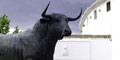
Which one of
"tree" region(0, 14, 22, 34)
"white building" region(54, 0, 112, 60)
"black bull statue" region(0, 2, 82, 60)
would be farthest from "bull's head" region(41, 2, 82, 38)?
"tree" region(0, 14, 22, 34)

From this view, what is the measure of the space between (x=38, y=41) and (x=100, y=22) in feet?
43.6

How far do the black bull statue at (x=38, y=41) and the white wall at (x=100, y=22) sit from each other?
11.1 meters

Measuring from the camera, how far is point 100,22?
1611cm

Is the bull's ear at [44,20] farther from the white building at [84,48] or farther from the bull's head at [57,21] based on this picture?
the white building at [84,48]

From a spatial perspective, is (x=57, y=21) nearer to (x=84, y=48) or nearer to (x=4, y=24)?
(x=84, y=48)

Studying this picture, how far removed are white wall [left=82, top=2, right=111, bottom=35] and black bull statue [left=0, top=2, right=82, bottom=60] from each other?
11.1 meters

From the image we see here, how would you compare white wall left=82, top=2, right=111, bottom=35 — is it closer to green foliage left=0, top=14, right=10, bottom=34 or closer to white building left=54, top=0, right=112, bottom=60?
white building left=54, top=0, right=112, bottom=60

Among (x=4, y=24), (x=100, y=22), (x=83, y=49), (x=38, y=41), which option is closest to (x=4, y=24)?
(x=4, y=24)

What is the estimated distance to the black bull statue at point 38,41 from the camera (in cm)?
314

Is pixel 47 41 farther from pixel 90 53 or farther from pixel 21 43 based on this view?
pixel 90 53

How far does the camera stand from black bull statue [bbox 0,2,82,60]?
3141mm

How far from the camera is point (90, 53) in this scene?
35.2ft

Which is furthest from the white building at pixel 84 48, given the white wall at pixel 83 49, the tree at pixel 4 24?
the tree at pixel 4 24

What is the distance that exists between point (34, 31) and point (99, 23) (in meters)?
13.4
